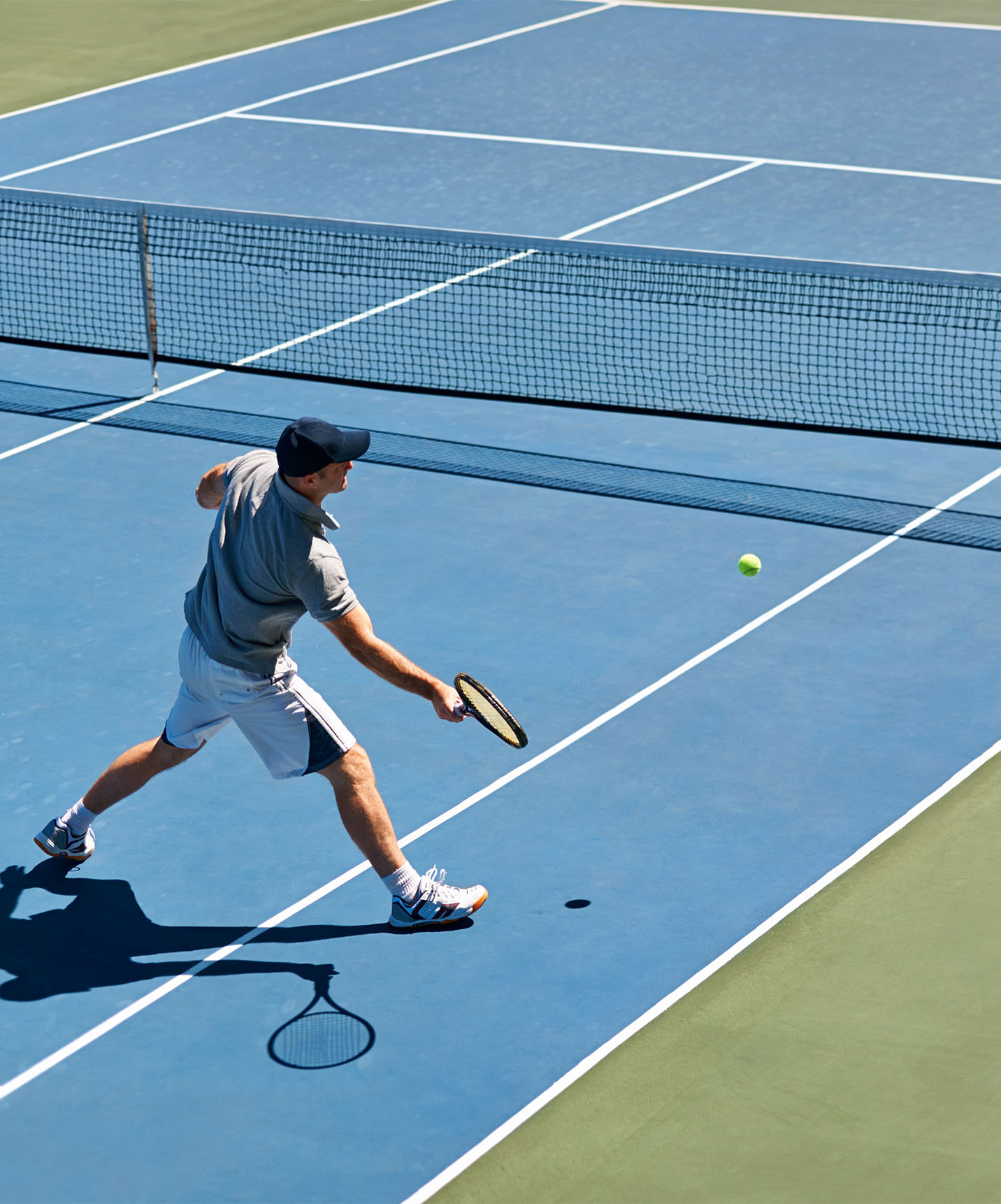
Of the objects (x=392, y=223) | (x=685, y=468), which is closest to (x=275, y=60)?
(x=392, y=223)

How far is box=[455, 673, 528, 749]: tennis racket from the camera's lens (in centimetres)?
636

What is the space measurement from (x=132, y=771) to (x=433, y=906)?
1237 millimetres

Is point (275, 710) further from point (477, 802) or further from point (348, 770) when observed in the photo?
point (477, 802)

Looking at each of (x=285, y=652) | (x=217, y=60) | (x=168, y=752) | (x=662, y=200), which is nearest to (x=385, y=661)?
(x=285, y=652)

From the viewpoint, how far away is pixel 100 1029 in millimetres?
6289

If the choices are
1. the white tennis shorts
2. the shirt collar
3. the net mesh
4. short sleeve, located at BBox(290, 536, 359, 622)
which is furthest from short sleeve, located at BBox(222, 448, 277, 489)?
the net mesh

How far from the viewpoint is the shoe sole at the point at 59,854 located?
7145mm

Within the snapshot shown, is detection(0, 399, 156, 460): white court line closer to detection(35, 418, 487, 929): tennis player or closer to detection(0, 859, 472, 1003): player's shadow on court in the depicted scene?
detection(0, 859, 472, 1003): player's shadow on court

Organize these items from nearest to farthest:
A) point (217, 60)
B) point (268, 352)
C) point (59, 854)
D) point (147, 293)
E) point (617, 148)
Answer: point (59, 854)
point (147, 293)
point (268, 352)
point (617, 148)
point (217, 60)

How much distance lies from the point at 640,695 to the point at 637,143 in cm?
1094

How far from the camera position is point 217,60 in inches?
879

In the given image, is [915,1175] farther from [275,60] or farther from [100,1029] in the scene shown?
[275,60]

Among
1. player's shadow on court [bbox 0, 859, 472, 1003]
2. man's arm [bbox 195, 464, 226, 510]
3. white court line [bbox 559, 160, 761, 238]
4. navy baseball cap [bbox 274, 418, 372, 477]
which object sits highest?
navy baseball cap [bbox 274, 418, 372, 477]

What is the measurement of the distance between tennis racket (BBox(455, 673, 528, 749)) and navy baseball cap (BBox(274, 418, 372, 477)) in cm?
86
